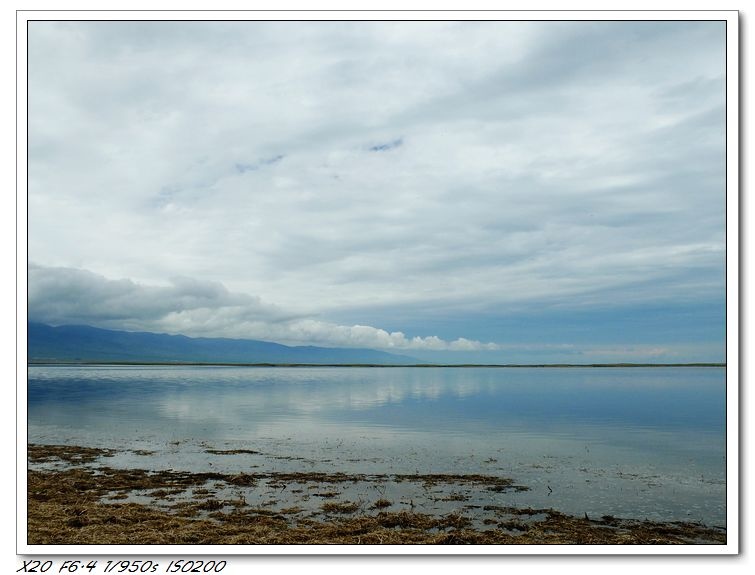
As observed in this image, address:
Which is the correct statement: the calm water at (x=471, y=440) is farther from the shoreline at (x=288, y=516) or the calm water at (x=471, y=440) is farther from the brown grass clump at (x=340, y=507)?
the brown grass clump at (x=340, y=507)

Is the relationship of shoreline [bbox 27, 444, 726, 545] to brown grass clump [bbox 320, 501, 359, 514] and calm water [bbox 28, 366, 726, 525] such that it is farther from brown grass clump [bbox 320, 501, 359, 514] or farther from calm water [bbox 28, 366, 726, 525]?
calm water [bbox 28, 366, 726, 525]

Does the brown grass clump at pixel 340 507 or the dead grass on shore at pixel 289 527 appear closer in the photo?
the dead grass on shore at pixel 289 527

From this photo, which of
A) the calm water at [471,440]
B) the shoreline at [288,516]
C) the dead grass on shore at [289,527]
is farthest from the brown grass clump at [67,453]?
the dead grass on shore at [289,527]

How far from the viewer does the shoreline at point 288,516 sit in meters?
7.51

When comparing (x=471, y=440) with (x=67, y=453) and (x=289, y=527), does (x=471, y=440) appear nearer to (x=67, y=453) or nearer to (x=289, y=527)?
(x=289, y=527)

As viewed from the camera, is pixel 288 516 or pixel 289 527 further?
pixel 288 516

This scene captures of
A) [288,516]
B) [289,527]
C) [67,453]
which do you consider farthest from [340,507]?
[67,453]

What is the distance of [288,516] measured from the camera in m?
8.77

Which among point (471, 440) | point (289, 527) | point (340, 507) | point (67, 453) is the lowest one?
point (471, 440)

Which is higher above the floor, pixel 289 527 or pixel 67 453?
pixel 289 527
